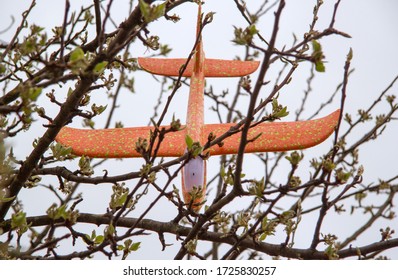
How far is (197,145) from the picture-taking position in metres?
1.49

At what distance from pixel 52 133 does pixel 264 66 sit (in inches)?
30.3

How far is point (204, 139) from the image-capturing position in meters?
2.32

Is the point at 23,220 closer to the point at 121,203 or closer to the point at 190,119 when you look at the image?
the point at 121,203

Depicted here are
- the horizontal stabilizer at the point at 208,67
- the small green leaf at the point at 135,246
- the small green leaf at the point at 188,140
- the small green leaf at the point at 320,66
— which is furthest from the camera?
the horizontal stabilizer at the point at 208,67

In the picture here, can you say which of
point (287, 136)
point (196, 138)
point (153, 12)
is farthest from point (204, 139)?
point (153, 12)

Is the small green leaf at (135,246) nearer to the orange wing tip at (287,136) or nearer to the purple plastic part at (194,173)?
the purple plastic part at (194,173)

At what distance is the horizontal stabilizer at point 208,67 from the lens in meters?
2.56

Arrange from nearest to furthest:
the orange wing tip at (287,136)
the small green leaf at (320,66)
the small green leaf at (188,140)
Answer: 1. the small green leaf at (320,66)
2. the small green leaf at (188,140)
3. the orange wing tip at (287,136)

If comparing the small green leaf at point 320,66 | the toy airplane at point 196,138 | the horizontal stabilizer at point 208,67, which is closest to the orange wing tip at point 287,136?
the toy airplane at point 196,138

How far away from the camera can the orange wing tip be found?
82.4 inches

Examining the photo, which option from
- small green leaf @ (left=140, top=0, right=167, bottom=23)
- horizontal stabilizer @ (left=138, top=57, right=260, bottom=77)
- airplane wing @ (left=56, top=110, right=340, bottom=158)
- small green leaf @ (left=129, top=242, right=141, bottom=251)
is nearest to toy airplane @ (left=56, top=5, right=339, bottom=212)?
airplane wing @ (left=56, top=110, right=340, bottom=158)

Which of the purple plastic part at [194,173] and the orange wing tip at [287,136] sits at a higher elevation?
the orange wing tip at [287,136]

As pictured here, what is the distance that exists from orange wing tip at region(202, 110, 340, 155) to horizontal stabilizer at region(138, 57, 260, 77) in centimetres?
38

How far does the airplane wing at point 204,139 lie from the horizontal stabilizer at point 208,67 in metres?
0.34
